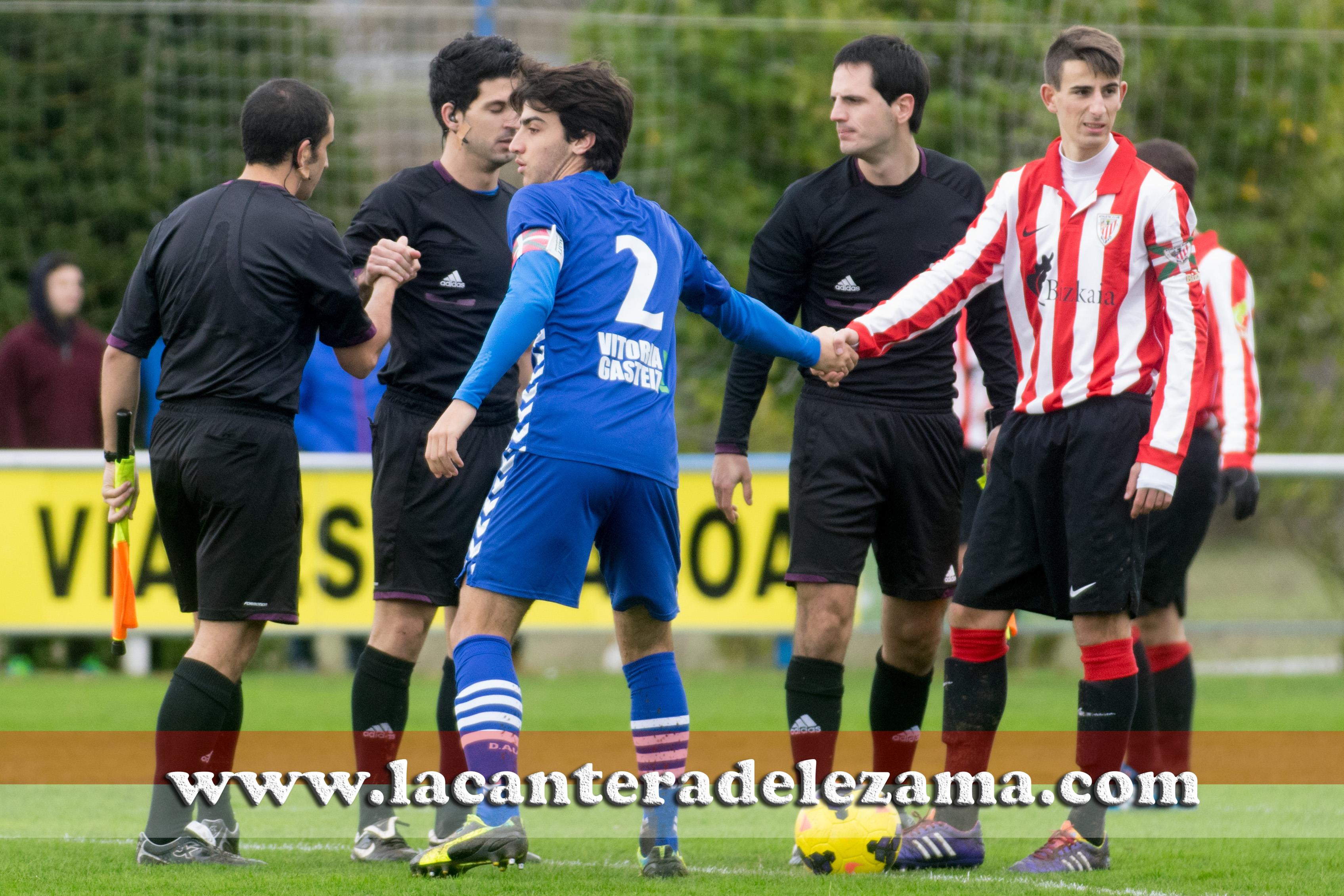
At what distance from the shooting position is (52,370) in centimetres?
1166

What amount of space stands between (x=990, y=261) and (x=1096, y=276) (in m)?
0.36

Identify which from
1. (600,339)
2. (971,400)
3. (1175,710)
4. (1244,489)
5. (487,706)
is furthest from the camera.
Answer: (971,400)

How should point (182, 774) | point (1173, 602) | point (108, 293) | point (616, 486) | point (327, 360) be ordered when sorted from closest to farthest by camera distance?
point (616, 486), point (182, 774), point (1173, 602), point (327, 360), point (108, 293)

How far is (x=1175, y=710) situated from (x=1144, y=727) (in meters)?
0.53

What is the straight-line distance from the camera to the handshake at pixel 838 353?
17.1 feet

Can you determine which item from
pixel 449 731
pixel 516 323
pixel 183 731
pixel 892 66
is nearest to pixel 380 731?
pixel 449 731

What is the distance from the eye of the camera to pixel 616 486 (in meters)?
4.71

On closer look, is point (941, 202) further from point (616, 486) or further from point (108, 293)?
point (108, 293)

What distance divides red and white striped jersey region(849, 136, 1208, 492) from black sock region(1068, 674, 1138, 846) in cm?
65

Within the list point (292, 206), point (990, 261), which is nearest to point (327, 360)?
point (292, 206)

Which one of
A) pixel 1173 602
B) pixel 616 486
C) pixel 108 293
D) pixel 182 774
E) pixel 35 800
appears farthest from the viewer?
pixel 108 293

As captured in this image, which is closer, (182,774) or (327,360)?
(182,774)

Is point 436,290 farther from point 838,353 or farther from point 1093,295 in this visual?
point 1093,295

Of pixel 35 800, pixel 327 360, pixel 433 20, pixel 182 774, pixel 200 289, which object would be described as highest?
pixel 433 20
